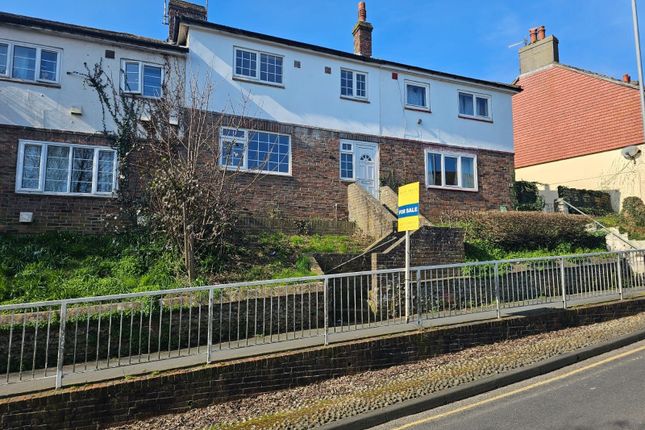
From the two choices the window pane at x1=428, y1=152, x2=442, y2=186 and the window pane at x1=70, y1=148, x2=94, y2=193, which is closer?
the window pane at x1=70, y1=148, x2=94, y2=193

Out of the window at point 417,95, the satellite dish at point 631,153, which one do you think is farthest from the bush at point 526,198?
the window at point 417,95

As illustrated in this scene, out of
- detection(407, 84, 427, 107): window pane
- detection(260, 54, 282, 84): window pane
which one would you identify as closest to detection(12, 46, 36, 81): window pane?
detection(260, 54, 282, 84): window pane

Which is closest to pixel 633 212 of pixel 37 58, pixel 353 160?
pixel 353 160

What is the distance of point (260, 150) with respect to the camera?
53.1 ft

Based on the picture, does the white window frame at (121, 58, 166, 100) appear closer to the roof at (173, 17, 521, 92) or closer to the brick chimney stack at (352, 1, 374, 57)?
the roof at (173, 17, 521, 92)

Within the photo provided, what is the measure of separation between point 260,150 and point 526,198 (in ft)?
39.3

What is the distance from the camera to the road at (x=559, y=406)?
18.0 ft

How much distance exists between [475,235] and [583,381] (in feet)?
26.5

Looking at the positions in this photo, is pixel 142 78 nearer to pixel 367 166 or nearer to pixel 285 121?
pixel 285 121

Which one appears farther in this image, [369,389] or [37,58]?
[37,58]

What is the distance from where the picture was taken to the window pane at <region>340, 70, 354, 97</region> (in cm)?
1797

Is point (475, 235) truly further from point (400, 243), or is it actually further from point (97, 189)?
point (97, 189)

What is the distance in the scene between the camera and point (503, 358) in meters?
7.78

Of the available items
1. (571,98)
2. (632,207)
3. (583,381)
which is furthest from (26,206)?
(571,98)
